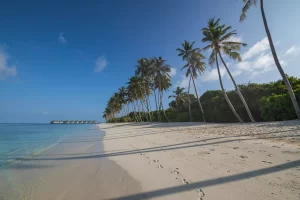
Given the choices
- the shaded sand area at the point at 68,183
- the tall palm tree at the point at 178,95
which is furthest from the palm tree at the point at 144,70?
the shaded sand area at the point at 68,183

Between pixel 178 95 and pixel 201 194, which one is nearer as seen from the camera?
pixel 201 194

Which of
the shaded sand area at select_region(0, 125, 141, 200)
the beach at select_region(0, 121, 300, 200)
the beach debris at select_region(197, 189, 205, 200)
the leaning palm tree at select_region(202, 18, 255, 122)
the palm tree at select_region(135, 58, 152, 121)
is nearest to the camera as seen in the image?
the beach debris at select_region(197, 189, 205, 200)

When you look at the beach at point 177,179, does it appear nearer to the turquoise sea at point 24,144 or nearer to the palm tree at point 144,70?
the turquoise sea at point 24,144

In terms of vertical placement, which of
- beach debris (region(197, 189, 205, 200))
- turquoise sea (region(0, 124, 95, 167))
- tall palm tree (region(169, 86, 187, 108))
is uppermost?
tall palm tree (region(169, 86, 187, 108))

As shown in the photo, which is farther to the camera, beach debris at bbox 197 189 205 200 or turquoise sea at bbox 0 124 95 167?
turquoise sea at bbox 0 124 95 167

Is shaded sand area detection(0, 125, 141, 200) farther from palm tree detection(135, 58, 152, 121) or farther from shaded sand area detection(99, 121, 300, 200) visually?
Result: palm tree detection(135, 58, 152, 121)

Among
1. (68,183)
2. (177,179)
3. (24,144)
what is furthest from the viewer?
(24,144)

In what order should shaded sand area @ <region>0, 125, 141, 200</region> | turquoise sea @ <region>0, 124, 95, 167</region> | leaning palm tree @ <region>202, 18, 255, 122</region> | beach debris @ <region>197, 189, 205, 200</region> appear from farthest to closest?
1. leaning palm tree @ <region>202, 18, 255, 122</region>
2. turquoise sea @ <region>0, 124, 95, 167</region>
3. shaded sand area @ <region>0, 125, 141, 200</region>
4. beach debris @ <region>197, 189, 205, 200</region>

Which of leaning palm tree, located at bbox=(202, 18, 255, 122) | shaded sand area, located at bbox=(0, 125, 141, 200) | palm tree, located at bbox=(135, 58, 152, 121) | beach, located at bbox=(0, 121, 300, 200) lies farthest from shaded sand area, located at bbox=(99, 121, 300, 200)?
palm tree, located at bbox=(135, 58, 152, 121)

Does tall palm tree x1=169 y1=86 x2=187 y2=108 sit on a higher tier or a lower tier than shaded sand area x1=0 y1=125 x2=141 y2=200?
higher

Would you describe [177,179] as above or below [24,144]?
below

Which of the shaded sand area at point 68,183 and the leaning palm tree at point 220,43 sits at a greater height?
the leaning palm tree at point 220,43

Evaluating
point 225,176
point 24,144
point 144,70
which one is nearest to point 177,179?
point 225,176

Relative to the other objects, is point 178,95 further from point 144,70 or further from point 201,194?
point 201,194
